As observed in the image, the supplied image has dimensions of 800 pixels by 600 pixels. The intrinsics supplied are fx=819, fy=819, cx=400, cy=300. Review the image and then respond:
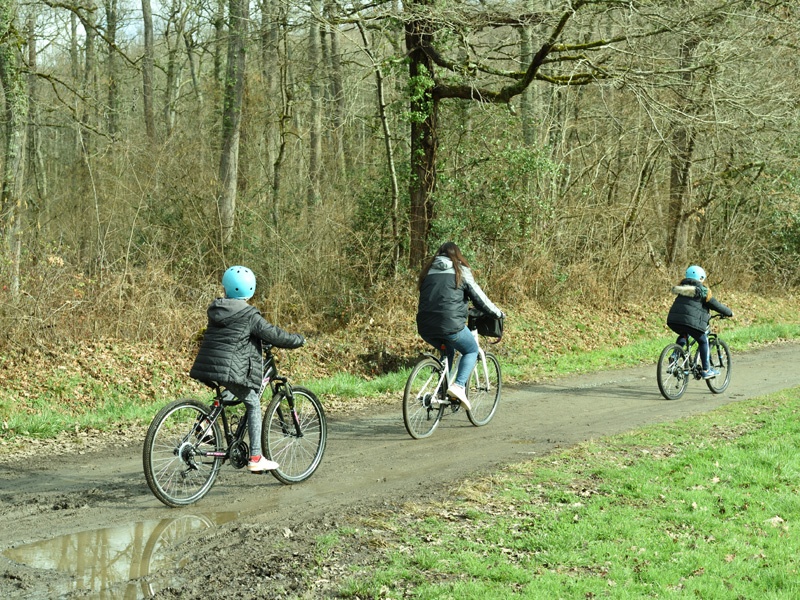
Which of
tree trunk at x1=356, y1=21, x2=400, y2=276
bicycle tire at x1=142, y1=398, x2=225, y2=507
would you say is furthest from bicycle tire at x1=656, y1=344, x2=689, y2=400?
bicycle tire at x1=142, y1=398, x2=225, y2=507

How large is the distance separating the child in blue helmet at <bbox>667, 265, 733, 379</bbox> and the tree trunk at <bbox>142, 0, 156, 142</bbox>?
15.9 meters

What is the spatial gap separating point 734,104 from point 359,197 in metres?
8.19

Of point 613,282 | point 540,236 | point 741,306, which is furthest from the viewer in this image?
point 741,306

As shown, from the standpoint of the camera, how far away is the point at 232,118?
19.5 meters

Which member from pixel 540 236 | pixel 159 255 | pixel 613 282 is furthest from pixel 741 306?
pixel 159 255

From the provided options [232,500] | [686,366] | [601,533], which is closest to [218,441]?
[232,500]

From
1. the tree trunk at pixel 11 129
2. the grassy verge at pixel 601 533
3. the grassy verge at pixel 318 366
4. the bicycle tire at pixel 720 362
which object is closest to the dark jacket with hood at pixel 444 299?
the grassy verge at pixel 601 533

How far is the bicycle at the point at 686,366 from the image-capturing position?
12.3m

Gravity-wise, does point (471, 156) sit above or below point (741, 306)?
above

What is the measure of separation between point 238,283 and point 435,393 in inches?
130

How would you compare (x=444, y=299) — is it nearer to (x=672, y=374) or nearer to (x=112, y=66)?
(x=672, y=374)

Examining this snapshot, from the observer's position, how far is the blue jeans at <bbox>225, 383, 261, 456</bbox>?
7047mm

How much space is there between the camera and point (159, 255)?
1659cm

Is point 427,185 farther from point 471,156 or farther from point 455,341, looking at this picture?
point 455,341
